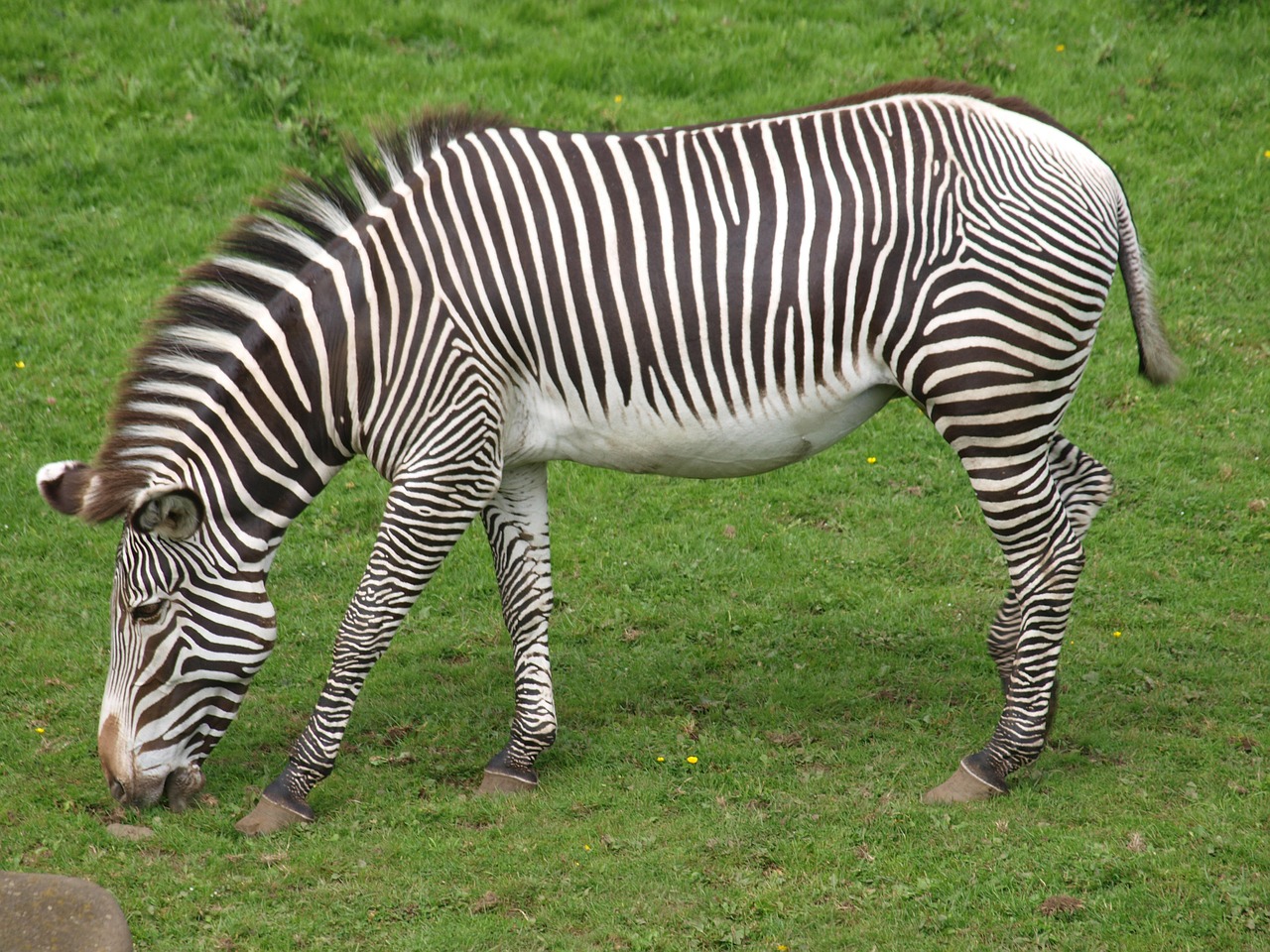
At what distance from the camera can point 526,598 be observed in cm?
659

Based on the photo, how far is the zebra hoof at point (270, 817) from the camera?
592 centimetres

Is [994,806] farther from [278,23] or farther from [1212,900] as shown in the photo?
[278,23]

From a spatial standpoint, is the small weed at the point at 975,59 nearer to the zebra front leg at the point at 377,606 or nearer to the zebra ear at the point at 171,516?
the zebra front leg at the point at 377,606

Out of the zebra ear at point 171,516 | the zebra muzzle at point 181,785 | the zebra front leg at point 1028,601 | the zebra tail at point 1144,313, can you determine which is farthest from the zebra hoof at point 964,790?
the zebra ear at point 171,516

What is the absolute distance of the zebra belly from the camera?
6.02m

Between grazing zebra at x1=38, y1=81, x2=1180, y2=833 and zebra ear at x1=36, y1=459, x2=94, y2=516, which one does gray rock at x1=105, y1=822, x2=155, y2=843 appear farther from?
zebra ear at x1=36, y1=459, x2=94, y2=516

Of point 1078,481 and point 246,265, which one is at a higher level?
point 246,265

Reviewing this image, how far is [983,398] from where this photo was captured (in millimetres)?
5691

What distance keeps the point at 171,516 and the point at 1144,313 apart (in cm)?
492

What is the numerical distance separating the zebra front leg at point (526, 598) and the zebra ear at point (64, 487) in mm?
1955

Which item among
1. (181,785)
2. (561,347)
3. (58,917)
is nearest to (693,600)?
(561,347)

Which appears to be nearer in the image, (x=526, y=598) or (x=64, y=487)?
(x=64, y=487)

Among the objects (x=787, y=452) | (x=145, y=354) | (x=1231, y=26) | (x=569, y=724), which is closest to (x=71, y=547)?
(x=145, y=354)

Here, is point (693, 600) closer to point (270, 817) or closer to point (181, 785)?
point (270, 817)
